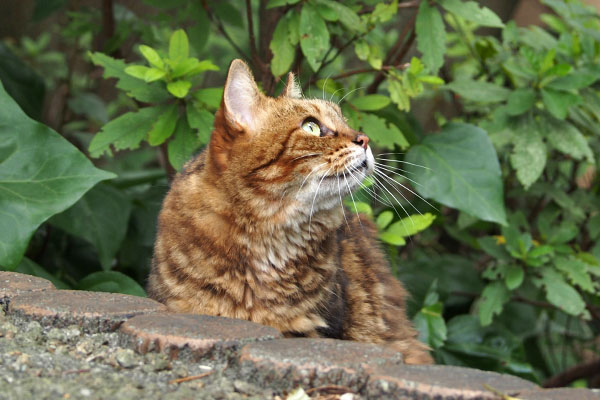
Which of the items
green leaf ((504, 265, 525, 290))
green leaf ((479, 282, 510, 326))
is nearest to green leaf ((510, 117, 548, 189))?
green leaf ((504, 265, 525, 290))

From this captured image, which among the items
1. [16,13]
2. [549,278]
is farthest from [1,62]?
[549,278]

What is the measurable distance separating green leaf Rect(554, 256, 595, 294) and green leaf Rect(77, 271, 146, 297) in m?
2.02

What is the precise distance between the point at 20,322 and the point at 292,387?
0.84 m

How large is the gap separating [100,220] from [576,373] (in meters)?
2.83

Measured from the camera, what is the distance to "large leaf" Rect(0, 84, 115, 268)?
2.74 metres

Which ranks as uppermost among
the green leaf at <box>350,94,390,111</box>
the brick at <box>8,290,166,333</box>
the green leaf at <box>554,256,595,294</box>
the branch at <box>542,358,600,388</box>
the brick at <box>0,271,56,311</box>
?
the green leaf at <box>350,94,390,111</box>

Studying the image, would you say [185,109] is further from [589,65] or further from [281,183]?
[589,65]

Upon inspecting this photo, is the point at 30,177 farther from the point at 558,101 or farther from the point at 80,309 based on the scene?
the point at 558,101

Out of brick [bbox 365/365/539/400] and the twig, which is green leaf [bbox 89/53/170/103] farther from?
brick [bbox 365/365/539/400]

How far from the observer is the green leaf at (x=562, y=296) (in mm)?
3482

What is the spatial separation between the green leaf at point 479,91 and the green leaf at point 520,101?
99mm

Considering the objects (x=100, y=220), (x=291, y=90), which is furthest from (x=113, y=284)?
(x=291, y=90)

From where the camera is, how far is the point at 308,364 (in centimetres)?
178

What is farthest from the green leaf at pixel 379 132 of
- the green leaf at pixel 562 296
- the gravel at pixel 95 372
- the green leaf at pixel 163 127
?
the gravel at pixel 95 372
